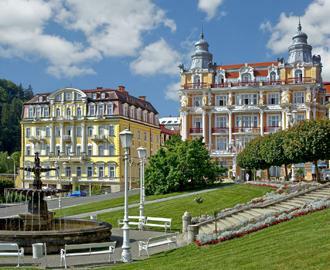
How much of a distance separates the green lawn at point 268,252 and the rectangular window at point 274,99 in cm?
5320

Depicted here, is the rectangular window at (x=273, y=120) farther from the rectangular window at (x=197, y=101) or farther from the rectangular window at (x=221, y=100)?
the rectangular window at (x=197, y=101)

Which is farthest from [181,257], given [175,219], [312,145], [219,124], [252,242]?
[219,124]

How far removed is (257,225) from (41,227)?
34.9 ft

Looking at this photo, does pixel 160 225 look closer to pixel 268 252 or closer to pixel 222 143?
pixel 268 252

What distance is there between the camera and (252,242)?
17312mm

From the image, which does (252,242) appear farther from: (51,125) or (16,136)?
(16,136)

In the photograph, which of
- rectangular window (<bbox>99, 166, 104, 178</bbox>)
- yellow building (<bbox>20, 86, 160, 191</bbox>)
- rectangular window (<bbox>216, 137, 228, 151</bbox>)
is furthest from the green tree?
rectangular window (<bbox>99, 166, 104, 178</bbox>)

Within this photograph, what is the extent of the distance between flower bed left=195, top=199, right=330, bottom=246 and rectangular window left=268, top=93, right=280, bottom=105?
5158 cm

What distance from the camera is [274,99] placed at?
7281 cm

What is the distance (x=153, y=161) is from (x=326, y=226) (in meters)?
38.0

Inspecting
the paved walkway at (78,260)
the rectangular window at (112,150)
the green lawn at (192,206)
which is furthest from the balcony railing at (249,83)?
the paved walkway at (78,260)

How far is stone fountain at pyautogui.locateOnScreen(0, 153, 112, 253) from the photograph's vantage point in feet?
67.6

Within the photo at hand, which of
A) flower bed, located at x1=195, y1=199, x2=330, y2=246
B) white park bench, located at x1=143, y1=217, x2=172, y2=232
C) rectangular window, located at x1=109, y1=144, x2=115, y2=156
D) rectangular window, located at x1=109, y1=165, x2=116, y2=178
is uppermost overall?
rectangular window, located at x1=109, y1=144, x2=115, y2=156

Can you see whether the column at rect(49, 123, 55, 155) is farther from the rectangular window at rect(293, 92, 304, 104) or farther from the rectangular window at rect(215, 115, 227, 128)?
the rectangular window at rect(293, 92, 304, 104)
